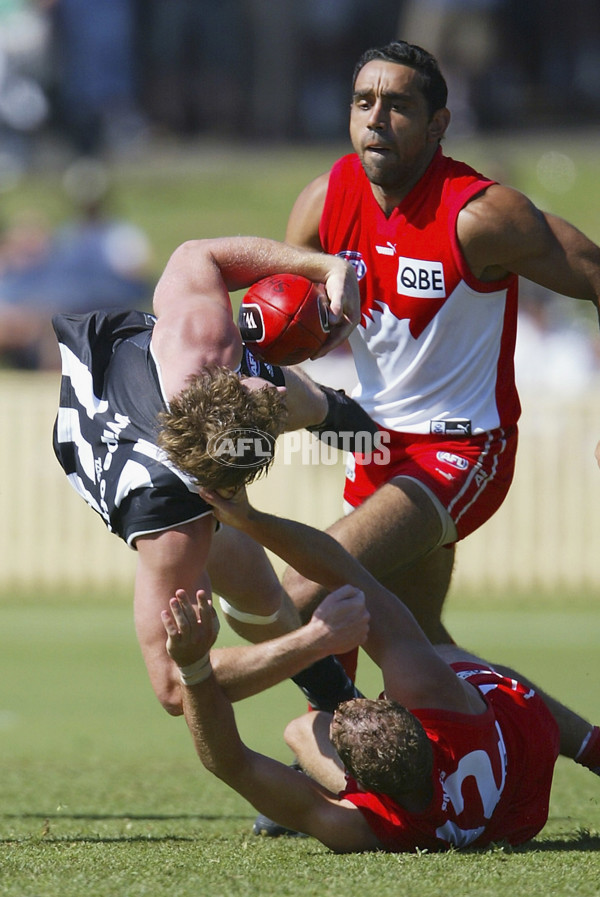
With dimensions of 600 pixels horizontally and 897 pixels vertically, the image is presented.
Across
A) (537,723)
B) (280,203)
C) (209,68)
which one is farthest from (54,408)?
(209,68)

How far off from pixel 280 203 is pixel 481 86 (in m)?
6.21

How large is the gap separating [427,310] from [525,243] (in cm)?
46

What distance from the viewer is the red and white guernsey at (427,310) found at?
5191 millimetres

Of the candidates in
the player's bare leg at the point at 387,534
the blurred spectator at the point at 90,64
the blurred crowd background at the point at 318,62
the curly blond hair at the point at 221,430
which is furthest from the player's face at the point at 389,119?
the blurred crowd background at the point at 318,62

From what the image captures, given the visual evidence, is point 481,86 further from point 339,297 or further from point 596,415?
point 339,297

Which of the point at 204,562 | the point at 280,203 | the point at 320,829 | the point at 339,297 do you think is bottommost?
the point at 320,829

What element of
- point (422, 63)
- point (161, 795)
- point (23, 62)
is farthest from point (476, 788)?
point (23, 62)

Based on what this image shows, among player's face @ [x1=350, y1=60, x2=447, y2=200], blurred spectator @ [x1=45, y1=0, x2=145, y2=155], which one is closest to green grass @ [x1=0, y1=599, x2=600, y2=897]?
player's face @ [x1=350, y1=60, x2=447, y2=200]

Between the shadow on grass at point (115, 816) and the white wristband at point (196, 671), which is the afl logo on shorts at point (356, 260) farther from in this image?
the shadow on grass at point (115, 816)

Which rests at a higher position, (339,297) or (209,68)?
(209,68)

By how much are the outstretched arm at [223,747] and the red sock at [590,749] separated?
1309 millimetres

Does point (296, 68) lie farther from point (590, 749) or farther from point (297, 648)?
point (297, 648)

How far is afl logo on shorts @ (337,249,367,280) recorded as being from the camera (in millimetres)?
5340

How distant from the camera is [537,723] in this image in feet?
14.6
